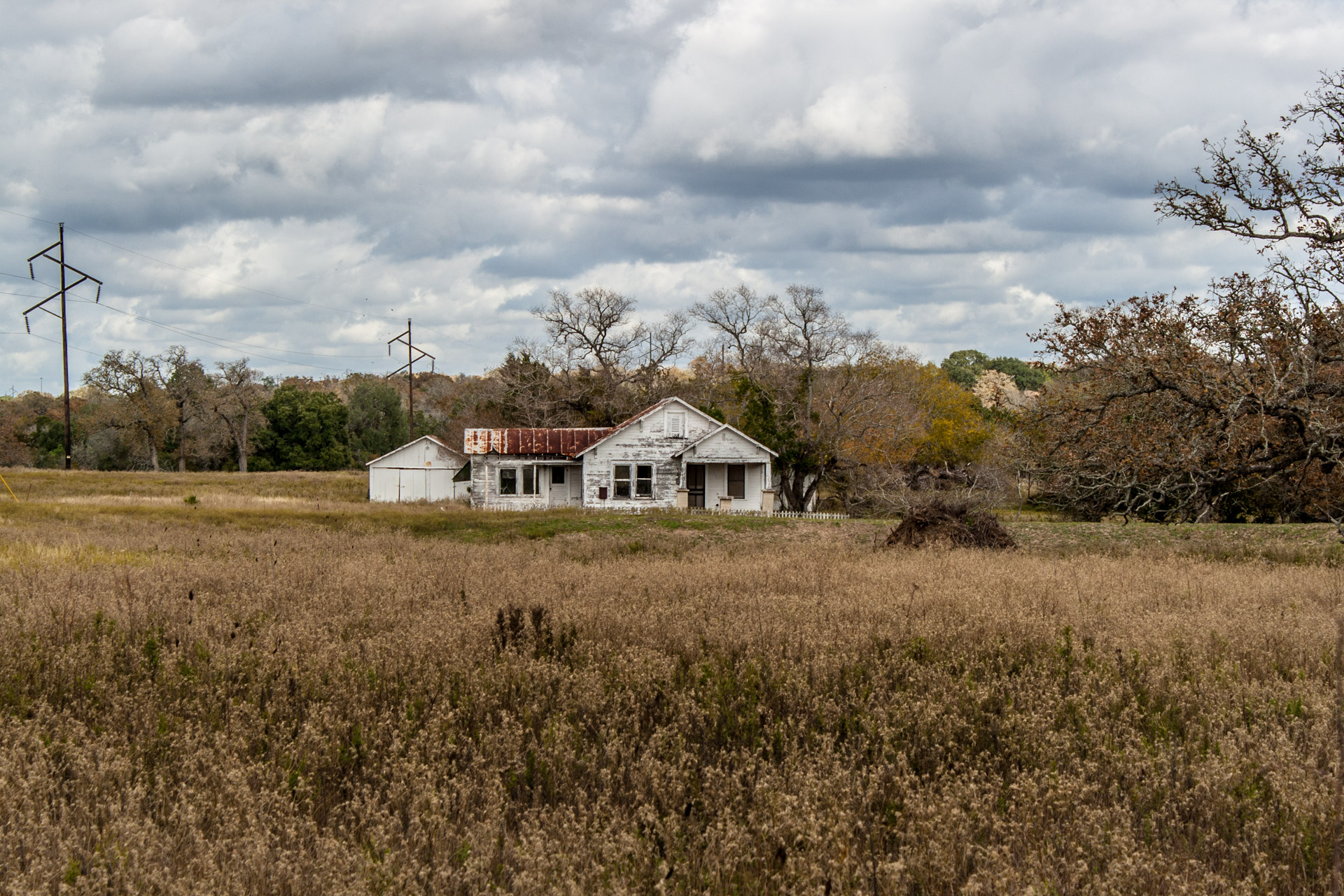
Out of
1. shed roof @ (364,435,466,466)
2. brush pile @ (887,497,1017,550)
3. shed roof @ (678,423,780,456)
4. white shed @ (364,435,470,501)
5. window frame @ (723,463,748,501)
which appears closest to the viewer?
brush pile @ (887,497,1017,550)

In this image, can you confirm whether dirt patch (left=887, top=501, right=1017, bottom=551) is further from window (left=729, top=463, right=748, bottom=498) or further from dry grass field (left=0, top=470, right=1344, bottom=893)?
window (left=729, top=463, right=748, bottom=498)

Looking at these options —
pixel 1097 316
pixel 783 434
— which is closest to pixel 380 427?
pixel 783 434

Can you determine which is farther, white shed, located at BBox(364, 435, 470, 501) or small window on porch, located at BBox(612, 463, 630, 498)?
white shed, located at BBox(364, 435, 470, 501)

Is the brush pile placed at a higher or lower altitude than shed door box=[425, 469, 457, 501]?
lower

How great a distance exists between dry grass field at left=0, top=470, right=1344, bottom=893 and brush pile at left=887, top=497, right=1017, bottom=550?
7934mm

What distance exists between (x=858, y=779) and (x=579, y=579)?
6.18 meters

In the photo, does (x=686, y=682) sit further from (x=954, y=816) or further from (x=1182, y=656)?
(x=1182, y=656)

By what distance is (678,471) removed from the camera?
118 ft

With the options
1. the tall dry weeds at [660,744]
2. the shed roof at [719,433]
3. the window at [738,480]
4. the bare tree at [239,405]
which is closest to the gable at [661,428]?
the shed roof at [719,433]

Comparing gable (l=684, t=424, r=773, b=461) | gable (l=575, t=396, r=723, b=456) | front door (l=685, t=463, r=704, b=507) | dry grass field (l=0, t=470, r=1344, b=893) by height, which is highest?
gable (l=575, t=396, r=723, b=456)

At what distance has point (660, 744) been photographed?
4.30 meters

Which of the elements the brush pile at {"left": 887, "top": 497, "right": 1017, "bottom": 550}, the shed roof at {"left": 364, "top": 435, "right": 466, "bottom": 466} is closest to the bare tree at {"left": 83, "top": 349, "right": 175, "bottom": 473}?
the shed roof at {"left": 364, "top": 435, "right": 466, "bottom": 466}

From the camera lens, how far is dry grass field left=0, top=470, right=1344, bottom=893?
3371mm

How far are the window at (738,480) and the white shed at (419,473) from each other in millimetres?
14213
